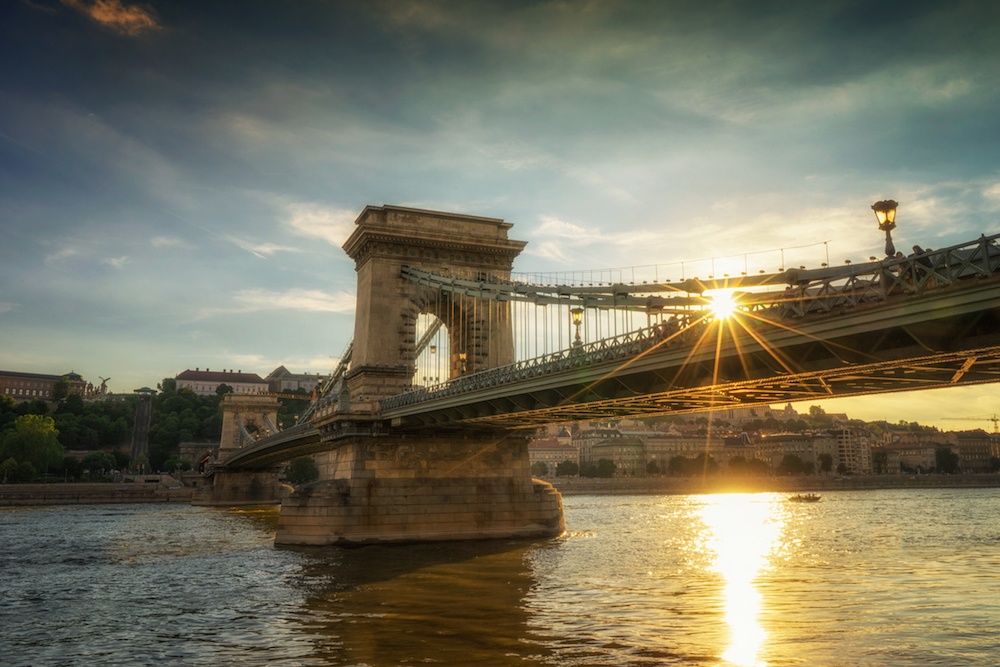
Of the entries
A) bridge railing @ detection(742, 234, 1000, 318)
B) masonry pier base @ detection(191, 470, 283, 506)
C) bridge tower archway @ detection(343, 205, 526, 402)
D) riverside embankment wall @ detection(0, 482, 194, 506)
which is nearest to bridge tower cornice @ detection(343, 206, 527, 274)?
bridge tower archway @ detection(343, 205, 526, 402)

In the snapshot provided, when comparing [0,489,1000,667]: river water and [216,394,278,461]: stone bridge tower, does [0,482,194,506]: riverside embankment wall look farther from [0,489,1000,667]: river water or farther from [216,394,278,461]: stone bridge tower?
[0,489,1000,667]: river water

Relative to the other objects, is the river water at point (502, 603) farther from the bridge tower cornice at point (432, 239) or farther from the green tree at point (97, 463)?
the green tree at point (97, 463)

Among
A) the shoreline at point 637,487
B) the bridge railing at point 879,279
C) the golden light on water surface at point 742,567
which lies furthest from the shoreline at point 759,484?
the bridge railing at point 879,279

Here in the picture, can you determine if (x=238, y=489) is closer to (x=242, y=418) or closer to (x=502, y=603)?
(x=242, y=418)

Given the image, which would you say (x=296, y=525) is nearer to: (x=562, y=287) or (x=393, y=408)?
(x=393, y=408)

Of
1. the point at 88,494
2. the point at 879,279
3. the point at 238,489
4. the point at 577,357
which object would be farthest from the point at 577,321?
the point at 88,494

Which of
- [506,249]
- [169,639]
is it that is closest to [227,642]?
[169,639]

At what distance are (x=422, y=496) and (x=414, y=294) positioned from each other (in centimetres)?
1101

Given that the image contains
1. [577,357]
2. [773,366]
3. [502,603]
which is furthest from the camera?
[577,357]

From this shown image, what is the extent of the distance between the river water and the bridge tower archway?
10131 millimetres

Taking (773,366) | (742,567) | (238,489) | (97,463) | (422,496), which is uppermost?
(773,366)

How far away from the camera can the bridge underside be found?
17328 mm

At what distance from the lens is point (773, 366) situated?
2255 cm

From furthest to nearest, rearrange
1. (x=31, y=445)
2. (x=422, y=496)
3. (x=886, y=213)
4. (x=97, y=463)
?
1. (x=97, y=463)
2. (x=31, y=445)
3. (x=422, y=496)
4. (x=886, y=213)
